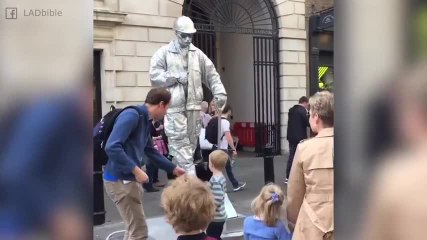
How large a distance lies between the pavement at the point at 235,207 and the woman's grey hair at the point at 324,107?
3000 millimetres

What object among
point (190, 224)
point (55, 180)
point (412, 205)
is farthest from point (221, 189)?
point (412, 205)

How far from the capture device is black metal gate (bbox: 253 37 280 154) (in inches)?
681

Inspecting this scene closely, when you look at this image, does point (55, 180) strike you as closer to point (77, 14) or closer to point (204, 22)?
point (77, 14)

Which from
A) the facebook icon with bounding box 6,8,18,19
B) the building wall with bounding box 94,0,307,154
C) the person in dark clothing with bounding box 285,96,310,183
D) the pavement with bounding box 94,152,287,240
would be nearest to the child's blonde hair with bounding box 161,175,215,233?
the facebook icon with bounding box 6,8,18,19

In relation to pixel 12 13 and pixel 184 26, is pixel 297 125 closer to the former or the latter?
pixel 184 26

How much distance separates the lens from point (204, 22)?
54.0 ft

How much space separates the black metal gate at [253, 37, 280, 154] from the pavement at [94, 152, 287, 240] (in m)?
1.93

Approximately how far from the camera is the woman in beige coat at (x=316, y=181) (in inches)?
127

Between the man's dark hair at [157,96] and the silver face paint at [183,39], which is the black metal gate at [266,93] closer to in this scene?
the silver face paint at [183,39]

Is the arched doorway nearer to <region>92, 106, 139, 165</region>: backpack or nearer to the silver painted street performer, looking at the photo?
the silver painted street performer

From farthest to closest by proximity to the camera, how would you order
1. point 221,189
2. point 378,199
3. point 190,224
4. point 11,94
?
point 221,189
point 190,224
point 11,94
point 378,199

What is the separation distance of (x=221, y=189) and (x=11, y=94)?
3670mm

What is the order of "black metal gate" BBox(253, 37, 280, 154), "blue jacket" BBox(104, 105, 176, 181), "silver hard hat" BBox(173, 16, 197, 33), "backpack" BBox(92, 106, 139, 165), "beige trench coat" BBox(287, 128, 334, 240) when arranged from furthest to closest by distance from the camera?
"black metal gate" BBox(253, 37, 280, 154)
"silver hard hat" BBox(173, 16, 197, 33)
"backpack" BBox(92, 106, 139, 165)
"blue jacket" BBox(104, 105, 176, 181)
"beige trench coat" BBox(287, 128, 334, 240)

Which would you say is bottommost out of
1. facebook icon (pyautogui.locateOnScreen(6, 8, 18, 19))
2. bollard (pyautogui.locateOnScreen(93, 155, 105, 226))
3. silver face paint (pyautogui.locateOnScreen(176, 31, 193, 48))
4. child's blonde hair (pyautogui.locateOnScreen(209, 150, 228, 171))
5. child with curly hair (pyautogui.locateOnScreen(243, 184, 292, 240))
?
bollard (pyautogui.locateOnScreen(93, 155, 105, 226))
